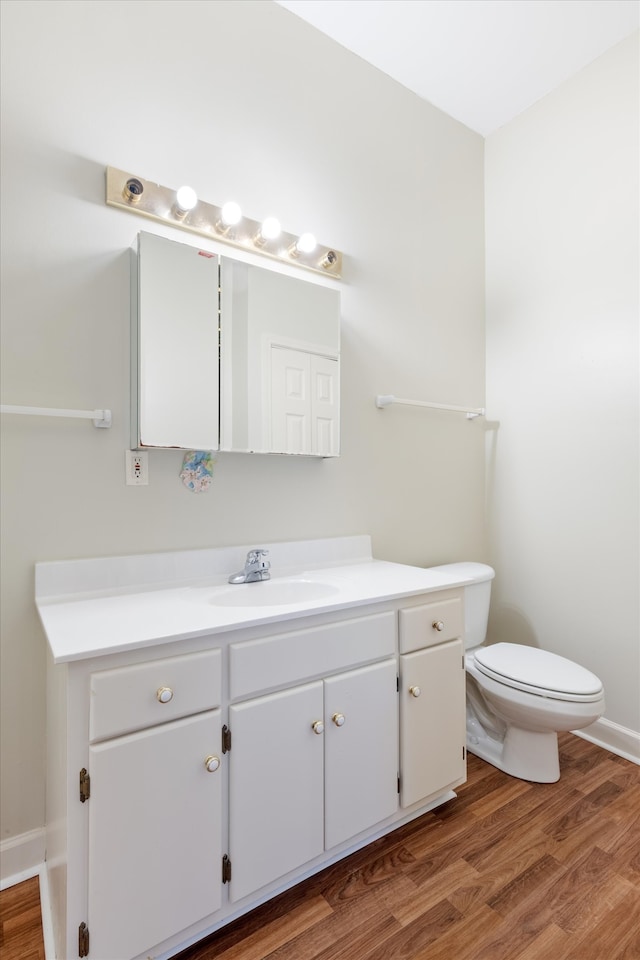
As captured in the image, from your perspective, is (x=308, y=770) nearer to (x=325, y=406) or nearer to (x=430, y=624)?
(x=430, y=624)

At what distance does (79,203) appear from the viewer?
4.67 ft

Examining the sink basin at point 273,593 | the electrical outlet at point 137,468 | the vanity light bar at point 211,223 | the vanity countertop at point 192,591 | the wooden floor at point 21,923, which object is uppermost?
the vanity light bar at point 211,223

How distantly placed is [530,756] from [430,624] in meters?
0.75

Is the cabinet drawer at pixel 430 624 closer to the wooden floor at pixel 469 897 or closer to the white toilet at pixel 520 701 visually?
the white toilet at pixel 520 701

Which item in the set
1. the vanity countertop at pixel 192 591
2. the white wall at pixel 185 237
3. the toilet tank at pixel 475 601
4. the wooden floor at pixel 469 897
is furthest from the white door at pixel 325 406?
the wooden floor at pixel 469 897

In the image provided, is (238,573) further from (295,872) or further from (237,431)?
(295,872)

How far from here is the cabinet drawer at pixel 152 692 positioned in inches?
38.8

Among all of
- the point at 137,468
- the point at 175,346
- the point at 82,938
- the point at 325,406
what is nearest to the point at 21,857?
the point at 82,938

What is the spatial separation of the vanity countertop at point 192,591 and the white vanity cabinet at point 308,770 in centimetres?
21

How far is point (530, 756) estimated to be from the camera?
1797 mm

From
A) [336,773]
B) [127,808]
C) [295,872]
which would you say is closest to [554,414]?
[336,773]

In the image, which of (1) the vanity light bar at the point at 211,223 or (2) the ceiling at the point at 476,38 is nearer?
(1) the vanity light bar at the point at 211,223

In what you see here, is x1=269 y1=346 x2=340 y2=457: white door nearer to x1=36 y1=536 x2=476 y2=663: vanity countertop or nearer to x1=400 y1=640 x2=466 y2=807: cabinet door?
x1=36 y1=536 x2=476 y2=663: vanity countertop

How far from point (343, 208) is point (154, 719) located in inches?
76.0
